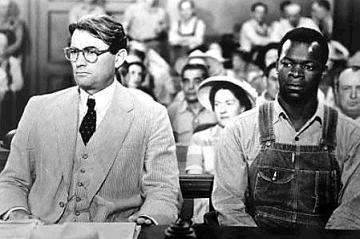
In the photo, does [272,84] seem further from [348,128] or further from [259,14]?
[348,128]

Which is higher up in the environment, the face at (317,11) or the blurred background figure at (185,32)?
the face at (317,11)

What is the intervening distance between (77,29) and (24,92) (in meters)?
2.13

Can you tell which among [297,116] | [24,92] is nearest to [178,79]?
[24,92]

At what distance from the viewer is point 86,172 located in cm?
204

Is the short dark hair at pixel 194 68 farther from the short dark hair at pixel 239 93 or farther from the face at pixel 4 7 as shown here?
the face at pixel 4 7

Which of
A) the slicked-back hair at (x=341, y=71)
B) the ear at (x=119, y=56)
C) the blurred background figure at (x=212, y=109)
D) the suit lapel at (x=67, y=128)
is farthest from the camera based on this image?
the slicked-back hair at (x=341, y=71)

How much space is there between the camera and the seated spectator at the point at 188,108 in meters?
3.92

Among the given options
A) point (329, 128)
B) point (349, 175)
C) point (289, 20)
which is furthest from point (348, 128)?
point (289, 20)

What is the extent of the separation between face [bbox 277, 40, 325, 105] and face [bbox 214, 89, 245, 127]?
3.26ft

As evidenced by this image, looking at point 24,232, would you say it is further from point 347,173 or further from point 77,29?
point 347,173

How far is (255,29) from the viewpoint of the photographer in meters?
4.17

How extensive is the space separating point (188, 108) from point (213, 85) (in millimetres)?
542

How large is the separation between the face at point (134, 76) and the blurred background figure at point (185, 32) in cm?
24

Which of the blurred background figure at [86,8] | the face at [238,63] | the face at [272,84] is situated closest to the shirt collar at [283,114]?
A: the face at [272,84]
